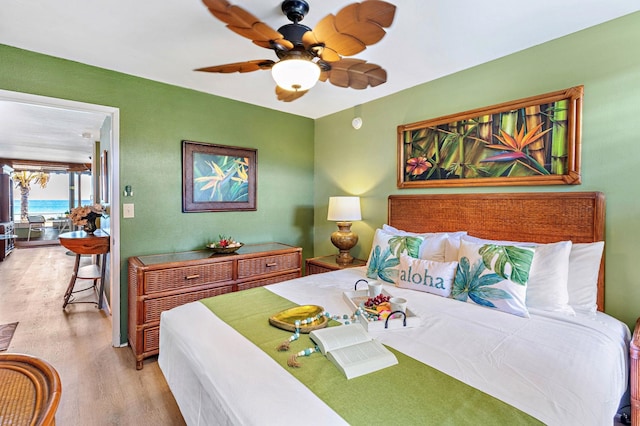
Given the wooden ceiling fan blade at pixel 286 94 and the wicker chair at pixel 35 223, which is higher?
the wooden ceiling fan blade at pixel 286 94

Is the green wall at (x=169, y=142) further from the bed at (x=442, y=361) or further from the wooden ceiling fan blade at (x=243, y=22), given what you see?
the wooden ceiling fan blade at (x=243, y=22)

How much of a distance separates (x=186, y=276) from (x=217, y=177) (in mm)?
1178

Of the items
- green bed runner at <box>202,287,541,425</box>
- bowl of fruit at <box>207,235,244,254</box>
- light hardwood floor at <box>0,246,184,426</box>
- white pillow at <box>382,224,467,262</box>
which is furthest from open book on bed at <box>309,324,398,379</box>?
bowl of fruit at <box>207,235,244,254</box>

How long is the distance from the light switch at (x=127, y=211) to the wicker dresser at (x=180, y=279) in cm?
40

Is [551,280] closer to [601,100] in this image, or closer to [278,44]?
[601,100]

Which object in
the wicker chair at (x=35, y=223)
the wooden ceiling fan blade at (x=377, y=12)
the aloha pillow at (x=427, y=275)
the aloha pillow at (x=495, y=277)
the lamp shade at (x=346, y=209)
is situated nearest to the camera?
the wooden ceiling fan blade at (x=377, y=12)

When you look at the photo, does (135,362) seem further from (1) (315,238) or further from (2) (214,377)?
(1) (315,238)

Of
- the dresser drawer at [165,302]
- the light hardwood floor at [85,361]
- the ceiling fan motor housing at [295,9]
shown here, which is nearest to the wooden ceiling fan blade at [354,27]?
the ceiling fan motor housing at [295,9]

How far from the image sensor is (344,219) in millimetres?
3283

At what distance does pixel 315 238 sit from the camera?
4.26 metres

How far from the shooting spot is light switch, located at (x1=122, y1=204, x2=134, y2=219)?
2.83m

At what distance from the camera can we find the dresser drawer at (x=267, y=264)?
3.03 meters

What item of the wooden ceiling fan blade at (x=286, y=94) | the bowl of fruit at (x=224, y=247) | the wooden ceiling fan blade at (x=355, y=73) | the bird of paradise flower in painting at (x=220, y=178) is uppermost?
the wooden ceiling fan blade at (x=355, y=73)

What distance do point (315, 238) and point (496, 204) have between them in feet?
7.80
